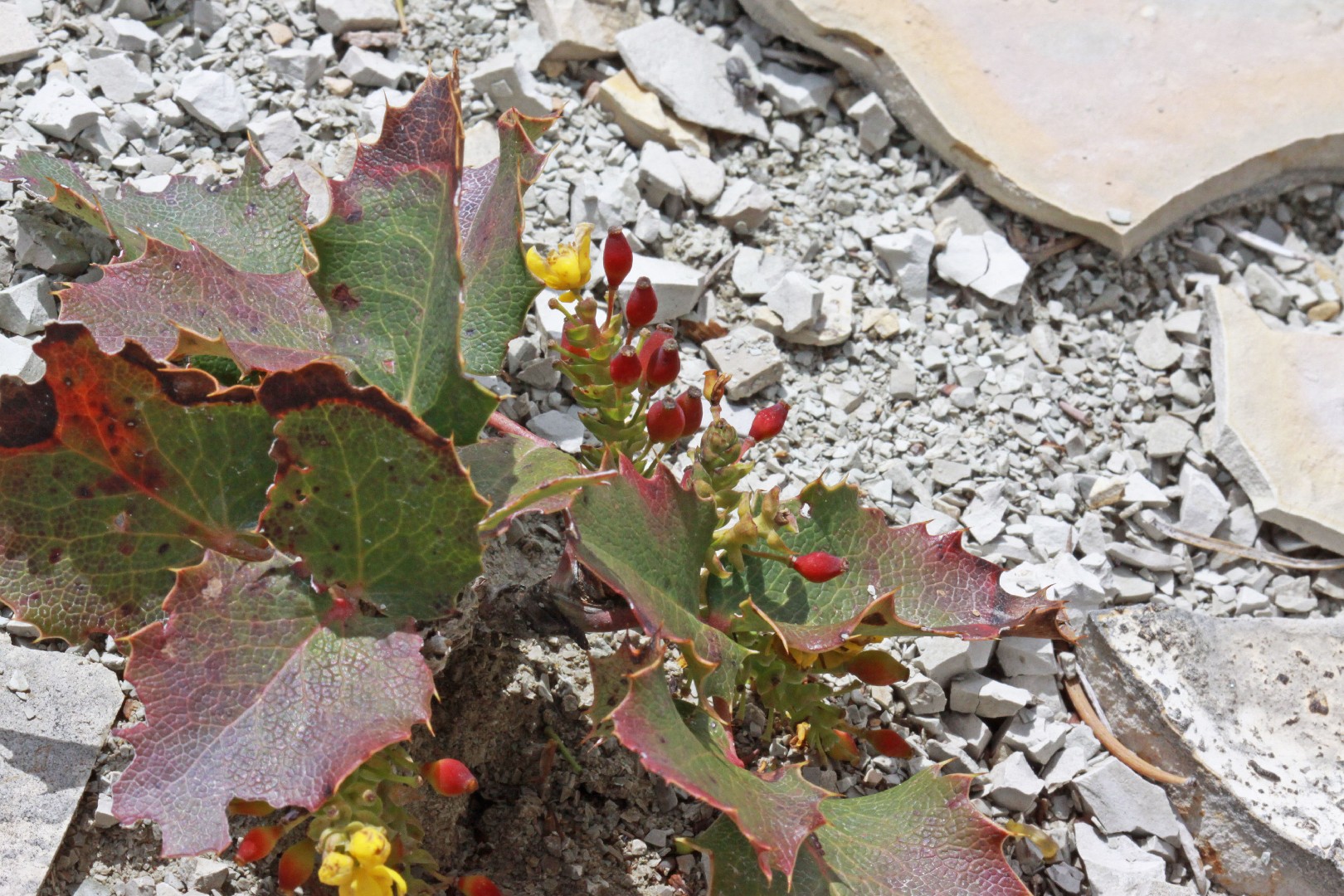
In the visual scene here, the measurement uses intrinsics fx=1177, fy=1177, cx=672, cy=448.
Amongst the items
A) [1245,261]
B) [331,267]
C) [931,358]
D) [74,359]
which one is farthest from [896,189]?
[74,359]

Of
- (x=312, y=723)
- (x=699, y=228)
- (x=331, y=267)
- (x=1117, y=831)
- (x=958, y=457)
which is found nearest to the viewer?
(x=312, y=723)

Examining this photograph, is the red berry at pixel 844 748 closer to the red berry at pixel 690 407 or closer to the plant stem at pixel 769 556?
the plant stem at pixel 769 556

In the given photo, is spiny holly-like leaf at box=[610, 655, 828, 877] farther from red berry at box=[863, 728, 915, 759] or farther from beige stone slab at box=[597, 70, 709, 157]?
beige stone slab at box=[597, 70, 709, 157]

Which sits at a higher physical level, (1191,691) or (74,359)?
(74,359)

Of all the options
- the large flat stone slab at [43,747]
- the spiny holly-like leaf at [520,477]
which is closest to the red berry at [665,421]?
the spiny holly-like leaf at [520,477]

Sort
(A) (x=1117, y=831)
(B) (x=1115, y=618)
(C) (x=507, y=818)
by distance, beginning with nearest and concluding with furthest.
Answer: (C) (x=507, y=818) → (A) (x=1117, y=831) → (B) (x=1115, y=618)

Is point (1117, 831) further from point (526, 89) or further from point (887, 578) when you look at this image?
point (526, 89)

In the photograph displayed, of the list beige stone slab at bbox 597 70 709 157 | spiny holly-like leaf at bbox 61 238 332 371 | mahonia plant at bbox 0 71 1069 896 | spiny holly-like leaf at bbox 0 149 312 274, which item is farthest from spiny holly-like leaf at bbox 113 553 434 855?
beige stone slab at bbox 597 70 709 157
